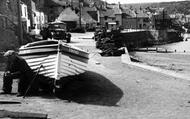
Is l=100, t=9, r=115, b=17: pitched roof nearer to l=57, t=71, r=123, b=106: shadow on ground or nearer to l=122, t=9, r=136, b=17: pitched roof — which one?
l=122, t=9, r=136, b=17: pitched roof

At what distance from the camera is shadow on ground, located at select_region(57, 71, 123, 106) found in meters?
11.0

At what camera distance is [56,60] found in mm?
11320

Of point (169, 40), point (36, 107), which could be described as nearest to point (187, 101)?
point (36, 107)

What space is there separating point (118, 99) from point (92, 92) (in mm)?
1338

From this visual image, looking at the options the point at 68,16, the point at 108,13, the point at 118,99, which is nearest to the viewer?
the point at 118,99

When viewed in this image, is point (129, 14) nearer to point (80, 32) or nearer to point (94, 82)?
point (80, 32)

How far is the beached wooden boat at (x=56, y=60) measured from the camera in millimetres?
11062

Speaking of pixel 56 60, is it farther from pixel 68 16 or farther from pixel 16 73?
pixel 68 16

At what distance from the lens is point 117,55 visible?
26.5m

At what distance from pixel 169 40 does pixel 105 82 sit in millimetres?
74828

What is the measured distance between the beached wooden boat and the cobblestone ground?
80 centimetres

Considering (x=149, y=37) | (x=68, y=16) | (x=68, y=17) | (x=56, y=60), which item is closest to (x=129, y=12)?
(x=149, y=37)

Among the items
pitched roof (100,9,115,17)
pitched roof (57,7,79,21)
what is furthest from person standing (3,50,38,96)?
pitched roof (100,9,115,17)

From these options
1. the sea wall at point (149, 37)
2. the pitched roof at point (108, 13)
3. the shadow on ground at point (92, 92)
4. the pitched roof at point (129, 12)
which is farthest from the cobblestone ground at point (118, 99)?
the pitched roof at point (129, 12)
